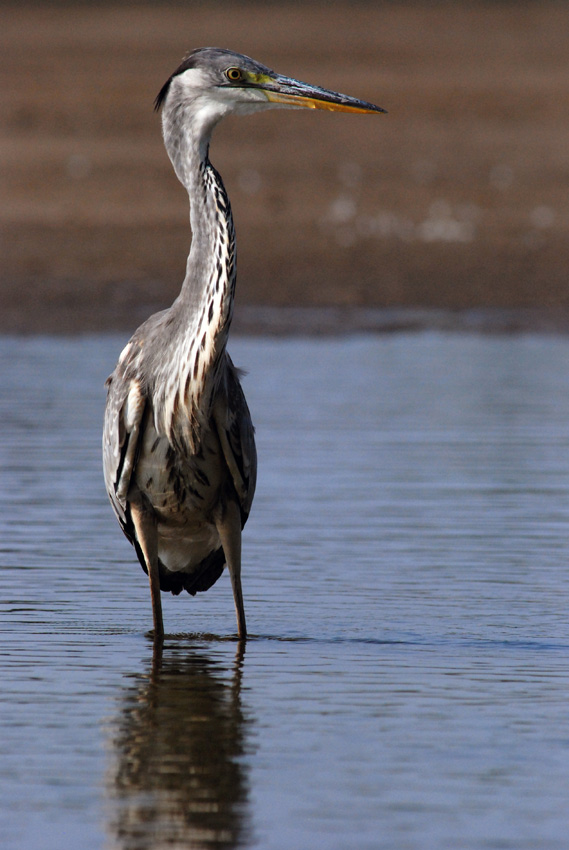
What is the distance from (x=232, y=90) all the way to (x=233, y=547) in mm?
1745

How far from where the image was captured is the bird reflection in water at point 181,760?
4328 millimetres

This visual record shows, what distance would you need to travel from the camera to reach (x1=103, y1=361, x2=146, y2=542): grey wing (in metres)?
6.36

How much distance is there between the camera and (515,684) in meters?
5.79

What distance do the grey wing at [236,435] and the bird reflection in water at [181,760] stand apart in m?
0.67

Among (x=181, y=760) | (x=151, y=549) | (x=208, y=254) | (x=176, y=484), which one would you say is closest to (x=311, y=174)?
(x=151, y=549)

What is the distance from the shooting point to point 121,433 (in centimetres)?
642

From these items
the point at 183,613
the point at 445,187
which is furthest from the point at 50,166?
the point at 183,613

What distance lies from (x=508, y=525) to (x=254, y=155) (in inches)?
639

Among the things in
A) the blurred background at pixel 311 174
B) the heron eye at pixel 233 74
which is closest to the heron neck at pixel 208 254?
the heron eye at pixel 233 74

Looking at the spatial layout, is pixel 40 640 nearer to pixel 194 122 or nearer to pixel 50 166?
pixel 194 122

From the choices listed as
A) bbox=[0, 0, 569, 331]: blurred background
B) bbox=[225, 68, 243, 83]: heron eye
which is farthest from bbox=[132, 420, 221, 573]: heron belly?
bbox=[0, 0, 569, 331]: blurred background

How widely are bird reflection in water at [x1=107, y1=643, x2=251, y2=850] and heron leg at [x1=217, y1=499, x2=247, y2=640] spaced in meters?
0.24

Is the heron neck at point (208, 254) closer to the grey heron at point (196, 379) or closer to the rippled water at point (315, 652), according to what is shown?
the grey heron at point (196, 379)

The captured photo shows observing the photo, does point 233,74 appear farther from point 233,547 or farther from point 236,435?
point 233,547
